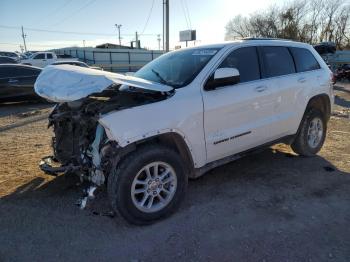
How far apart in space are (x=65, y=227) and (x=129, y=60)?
135ft

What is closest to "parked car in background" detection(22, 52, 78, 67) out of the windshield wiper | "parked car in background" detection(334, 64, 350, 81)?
"parked car in background" detection(334, 64, 350, 81)

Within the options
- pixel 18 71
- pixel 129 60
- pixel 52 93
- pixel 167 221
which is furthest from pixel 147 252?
pixel 129 60

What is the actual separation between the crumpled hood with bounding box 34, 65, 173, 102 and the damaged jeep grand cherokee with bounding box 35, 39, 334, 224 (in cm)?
1

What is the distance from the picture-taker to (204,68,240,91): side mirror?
4.03 meters

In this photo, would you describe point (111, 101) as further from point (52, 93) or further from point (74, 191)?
point (74, 191)

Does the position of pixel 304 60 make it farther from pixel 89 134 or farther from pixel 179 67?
pixel 89 134

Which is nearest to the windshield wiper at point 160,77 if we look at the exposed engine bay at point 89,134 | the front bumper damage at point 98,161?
the exposed engine bay at point 89,134

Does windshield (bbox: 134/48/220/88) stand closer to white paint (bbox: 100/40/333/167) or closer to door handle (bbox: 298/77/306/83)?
white paint (bbox: 100/40/333/167)

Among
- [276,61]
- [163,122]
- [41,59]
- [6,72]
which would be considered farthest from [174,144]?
[41,59]

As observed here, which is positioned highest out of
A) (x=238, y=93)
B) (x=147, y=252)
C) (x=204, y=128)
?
(x=238, y=93)

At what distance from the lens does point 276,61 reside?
16.8ft

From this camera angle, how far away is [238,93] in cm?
434

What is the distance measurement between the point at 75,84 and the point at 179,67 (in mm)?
1439

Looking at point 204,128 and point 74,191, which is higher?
point 204,128
